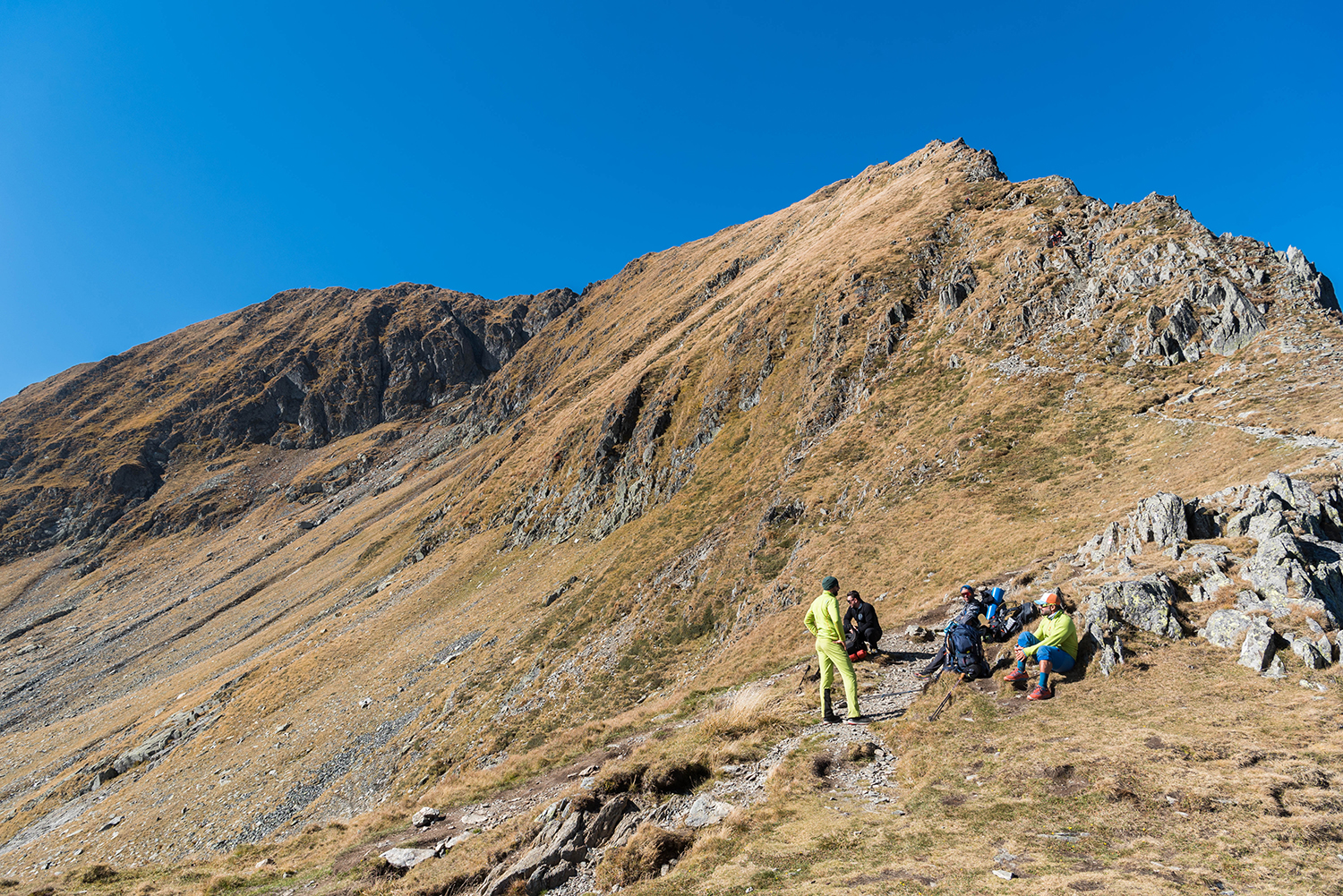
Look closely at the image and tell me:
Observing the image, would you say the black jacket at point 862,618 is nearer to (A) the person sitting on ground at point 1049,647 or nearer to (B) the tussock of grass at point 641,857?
(A) the person sitting on ground at point 1049,647

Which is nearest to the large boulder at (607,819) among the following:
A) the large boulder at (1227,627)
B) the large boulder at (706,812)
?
the large boulder at (706,812)

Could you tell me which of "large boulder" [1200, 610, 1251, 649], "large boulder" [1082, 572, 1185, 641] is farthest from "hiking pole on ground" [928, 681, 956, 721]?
"large boulder" [1200, 610, 1251, 649]

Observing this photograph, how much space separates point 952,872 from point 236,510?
220553mm

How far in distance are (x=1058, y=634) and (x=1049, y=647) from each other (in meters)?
0.39

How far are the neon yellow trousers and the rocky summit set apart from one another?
75 centimetres

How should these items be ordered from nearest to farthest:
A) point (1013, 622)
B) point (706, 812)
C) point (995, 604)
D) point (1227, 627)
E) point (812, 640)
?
point (706, 812) < point (1227, 627) < point (1013, 622) < point (995, 604) < point (812, 640)

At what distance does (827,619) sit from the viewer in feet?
46.6

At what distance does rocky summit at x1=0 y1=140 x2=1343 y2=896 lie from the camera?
9727mm

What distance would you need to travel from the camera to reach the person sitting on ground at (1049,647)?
13203 mm

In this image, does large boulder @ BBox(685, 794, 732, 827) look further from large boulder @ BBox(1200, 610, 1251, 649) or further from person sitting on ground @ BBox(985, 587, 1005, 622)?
large boulder @ BBox(1200, 610, 1251, 649)

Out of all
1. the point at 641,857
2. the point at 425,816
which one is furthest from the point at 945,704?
the point at 425,816

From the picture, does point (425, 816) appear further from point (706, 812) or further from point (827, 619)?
point (827, 619)

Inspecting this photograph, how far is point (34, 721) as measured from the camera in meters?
78.0

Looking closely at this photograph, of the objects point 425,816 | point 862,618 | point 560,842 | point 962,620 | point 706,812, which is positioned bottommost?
point 425,816
